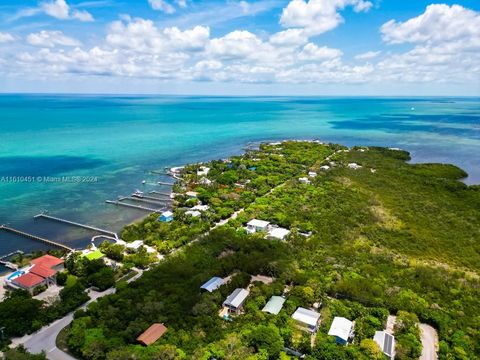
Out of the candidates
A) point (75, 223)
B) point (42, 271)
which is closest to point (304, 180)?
point (75, 223)

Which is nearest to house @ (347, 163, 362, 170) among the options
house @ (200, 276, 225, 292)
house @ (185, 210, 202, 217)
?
house @ (185, 210, 202, 217)

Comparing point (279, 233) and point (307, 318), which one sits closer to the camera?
point (307, 318)

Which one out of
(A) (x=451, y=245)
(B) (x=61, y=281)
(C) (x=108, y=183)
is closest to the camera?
(B) (x=61, y=281)

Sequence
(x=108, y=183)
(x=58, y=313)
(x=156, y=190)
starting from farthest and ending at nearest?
(x=108, y=183) < (x=156, y=190) < (x=58, y=313)

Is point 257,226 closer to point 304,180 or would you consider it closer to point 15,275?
point 304,180

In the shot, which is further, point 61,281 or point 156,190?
point 156,190

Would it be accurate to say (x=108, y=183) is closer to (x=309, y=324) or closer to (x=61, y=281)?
(x=61, y=281)

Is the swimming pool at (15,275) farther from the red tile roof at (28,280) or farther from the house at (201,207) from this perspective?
the house at (201,207)

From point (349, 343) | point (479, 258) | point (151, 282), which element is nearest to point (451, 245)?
point (479, 258)

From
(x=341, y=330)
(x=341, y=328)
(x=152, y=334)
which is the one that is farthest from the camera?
(x=341, y=328)
